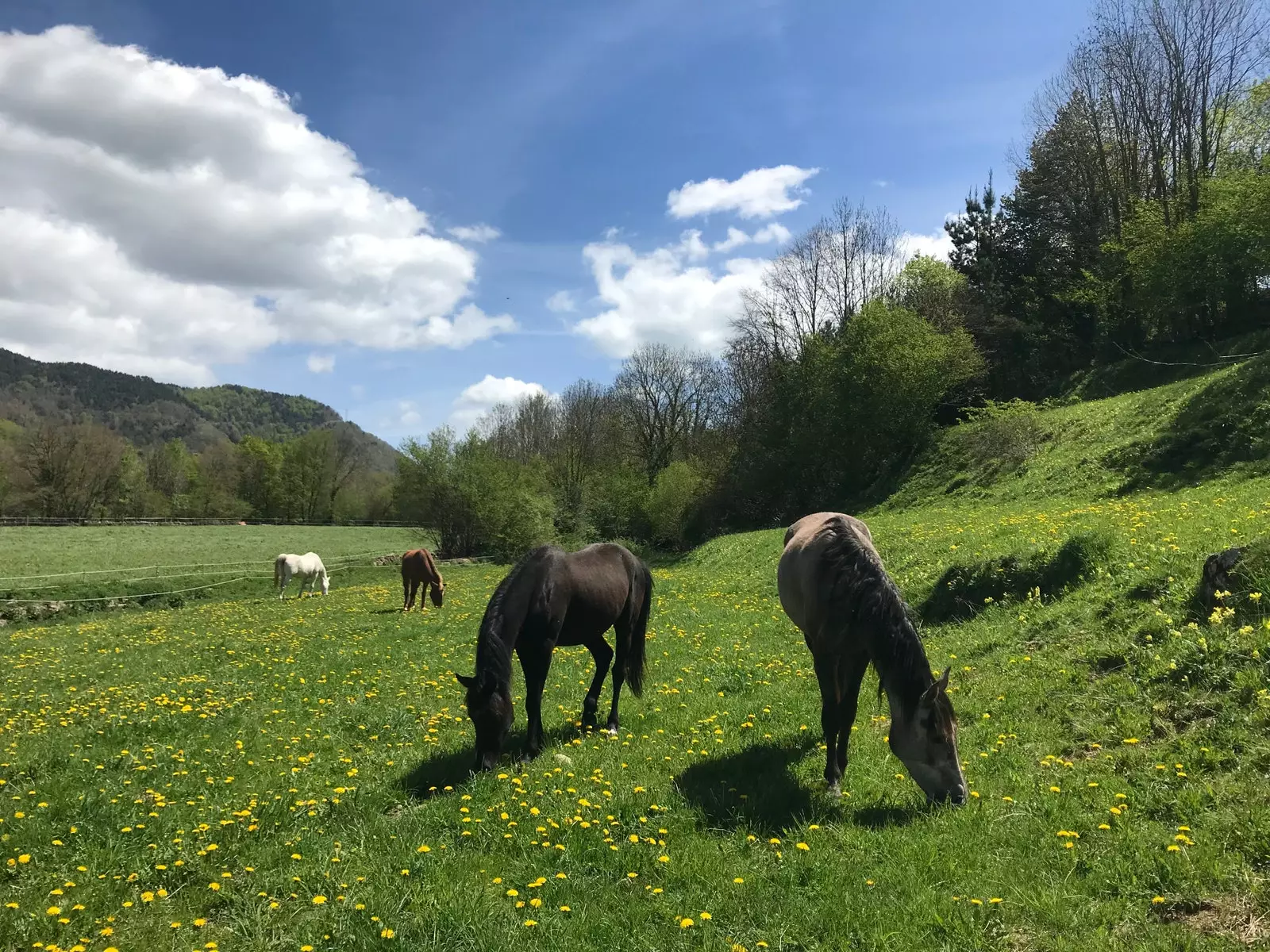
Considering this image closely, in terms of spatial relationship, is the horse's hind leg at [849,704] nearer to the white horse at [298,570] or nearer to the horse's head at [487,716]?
the horse's head at [487,716]

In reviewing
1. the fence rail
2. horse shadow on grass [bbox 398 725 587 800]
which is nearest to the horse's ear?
horse shadow on grass [bbox 398 725 587 800]

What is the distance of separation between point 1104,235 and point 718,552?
29.9 meters

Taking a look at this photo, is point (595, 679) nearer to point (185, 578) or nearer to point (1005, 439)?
point (1005, 439)

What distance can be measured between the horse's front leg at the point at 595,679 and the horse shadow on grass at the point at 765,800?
6.18ft

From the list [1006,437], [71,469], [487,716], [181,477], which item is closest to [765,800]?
[487,716]

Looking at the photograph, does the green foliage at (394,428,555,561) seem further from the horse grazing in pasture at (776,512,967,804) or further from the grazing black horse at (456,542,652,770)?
the horse grazing in pasture at (776,512,967,804)

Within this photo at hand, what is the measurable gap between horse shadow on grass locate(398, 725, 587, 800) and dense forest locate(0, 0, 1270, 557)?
27253mm

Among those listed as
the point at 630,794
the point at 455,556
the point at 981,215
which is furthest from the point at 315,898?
the point at 981,215

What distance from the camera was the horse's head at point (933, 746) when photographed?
551 cm

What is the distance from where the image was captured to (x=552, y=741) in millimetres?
7641

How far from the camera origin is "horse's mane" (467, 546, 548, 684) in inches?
267

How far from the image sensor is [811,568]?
6992mm

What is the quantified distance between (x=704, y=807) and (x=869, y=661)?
1.96 m

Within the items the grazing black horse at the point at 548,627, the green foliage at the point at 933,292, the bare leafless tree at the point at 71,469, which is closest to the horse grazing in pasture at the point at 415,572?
the grazing black horse at the point at 548,627
